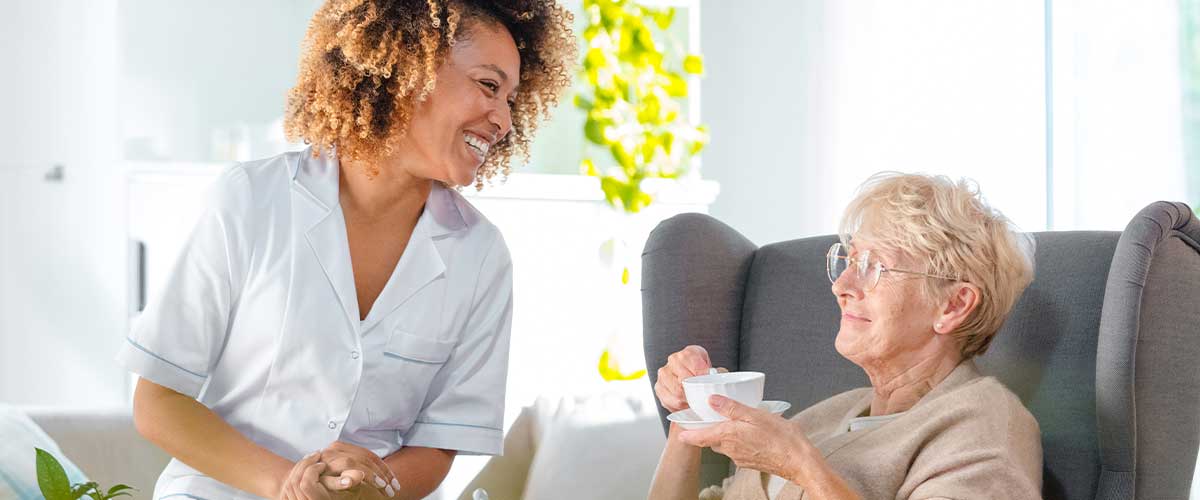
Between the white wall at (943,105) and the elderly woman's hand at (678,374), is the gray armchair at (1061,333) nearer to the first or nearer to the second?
the elderly woman's hand at (678,374)

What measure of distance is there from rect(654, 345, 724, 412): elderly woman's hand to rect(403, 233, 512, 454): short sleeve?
26 cm

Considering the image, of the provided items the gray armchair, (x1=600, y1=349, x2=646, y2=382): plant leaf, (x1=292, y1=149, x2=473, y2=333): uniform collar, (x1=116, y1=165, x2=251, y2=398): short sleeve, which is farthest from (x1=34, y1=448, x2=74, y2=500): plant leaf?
(x1=600, y1=349, x2=646, y2=382): plant leaf

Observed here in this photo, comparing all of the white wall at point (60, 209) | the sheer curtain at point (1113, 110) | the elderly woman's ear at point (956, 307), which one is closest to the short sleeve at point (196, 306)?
the elderly woman's ear at point (956, 307)

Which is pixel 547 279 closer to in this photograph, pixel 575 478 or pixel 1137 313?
pixel 575 478

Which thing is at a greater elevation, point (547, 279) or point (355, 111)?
point (355, 111)

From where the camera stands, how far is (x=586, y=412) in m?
2.08

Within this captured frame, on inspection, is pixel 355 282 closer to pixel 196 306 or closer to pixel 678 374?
pixel 196 306

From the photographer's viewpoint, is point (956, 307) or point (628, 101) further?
point (628, 101)

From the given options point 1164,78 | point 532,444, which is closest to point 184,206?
point 532,444

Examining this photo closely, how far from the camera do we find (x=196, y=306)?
146 cm

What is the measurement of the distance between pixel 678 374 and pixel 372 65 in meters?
0.59

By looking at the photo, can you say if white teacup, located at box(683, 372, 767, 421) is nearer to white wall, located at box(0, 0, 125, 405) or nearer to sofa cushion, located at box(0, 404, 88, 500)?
sofa cushion, located at box(0, 404, 88, 500)

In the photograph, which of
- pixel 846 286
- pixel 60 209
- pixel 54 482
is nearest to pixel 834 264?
pixel 846 286

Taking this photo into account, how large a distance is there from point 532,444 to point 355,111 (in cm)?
90
